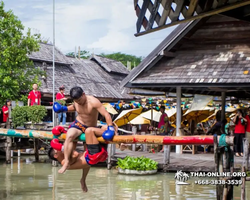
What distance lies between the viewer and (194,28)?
Answer: 1816 cm

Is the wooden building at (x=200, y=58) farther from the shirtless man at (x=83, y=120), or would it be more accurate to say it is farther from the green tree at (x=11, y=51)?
the shirtless man at (x=83, y=120)

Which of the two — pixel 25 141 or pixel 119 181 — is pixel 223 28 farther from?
pixel 25 141

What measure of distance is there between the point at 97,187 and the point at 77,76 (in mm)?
21188

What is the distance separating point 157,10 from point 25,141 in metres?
11.2

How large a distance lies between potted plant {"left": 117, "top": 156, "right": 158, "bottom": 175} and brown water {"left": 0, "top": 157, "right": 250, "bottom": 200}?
283mm

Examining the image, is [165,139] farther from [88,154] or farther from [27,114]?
[27,114]

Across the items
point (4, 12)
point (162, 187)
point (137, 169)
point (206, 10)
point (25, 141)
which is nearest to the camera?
point (206, 10)

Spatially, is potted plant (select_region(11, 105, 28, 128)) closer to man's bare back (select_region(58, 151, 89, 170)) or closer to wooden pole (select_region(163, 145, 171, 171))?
wooden pole (select_region(163, 145, 171, 171))

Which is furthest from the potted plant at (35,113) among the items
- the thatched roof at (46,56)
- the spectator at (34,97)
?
the thatched roof at (46,56)

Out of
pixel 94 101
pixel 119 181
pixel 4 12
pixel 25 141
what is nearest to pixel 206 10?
pixel 94 101

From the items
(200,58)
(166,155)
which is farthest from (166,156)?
(200,58)

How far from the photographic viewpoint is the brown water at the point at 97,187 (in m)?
12.1

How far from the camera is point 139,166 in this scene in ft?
51.8

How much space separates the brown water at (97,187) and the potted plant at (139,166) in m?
0.28
